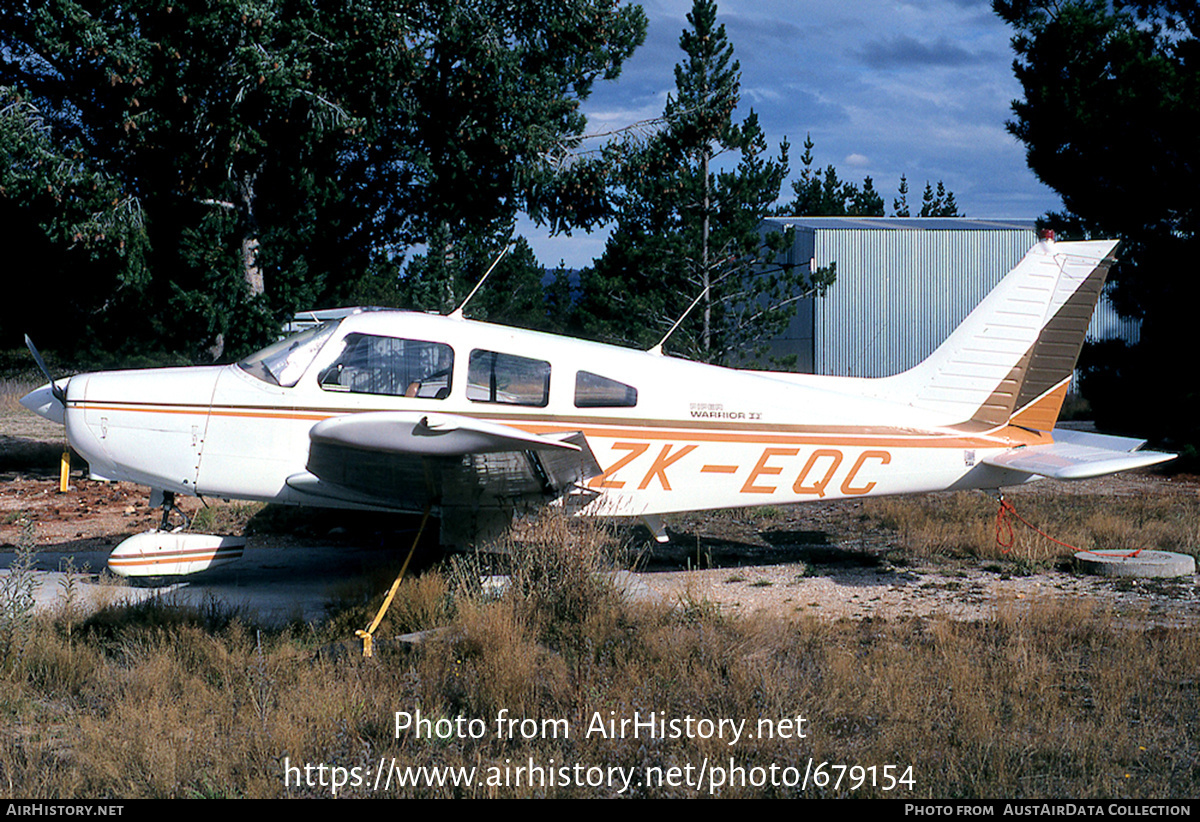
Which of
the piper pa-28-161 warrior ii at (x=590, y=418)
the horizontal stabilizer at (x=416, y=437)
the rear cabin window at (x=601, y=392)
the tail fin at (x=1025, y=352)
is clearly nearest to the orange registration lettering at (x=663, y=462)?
the piper pa-28-161 warrior ii at (x=590, y=418)

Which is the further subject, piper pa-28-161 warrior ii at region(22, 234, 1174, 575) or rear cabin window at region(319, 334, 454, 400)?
rear cabin window at region(319, 334, 454, 400)

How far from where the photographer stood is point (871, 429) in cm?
730

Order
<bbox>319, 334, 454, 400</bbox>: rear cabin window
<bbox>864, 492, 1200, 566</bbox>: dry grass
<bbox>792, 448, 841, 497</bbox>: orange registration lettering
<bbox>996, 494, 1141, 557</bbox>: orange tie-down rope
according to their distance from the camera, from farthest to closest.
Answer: <bbox>864, 492, 1200, 566</bbox>: dry grass < <bbox>996, 494, 1141, 557</bbox>: orange tie-down rope < <bbox>792, 448, 841, 497</bbox>: orange registration lettering < <bbox>319, 334, 454, 400</bbox>: rear cabin window

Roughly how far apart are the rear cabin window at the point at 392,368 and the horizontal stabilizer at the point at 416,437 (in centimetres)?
164

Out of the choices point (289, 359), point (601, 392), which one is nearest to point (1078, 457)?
point (601, 392)

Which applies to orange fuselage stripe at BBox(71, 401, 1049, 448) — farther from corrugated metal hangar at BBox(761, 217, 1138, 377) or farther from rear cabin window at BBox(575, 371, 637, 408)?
corrugated metal hangar at BBox(761, 217, 1138, 377)

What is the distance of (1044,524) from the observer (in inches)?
370

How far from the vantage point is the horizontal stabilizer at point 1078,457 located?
655cm

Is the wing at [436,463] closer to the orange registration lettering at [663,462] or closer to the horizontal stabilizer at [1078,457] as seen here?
the orange registration lettering at [663,462]

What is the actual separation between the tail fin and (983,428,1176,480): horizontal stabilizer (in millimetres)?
317

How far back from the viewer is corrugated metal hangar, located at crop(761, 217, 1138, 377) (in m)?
27.0

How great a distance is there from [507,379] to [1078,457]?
4631mm

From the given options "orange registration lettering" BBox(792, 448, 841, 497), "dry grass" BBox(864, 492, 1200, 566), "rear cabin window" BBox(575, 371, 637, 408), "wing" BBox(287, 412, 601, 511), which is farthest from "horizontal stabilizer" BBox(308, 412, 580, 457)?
"dry grass" BBox(864, 492, 1200, 566)
